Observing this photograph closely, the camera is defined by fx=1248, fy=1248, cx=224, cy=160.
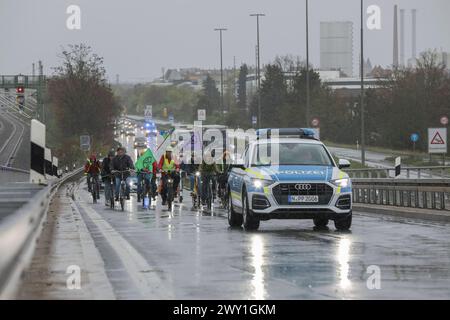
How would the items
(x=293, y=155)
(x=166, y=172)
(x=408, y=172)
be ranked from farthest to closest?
1. (x=408, y=172)
2. (x=166, y=172)
3. (x=293, y=155)

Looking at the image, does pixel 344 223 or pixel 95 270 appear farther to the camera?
pixel 344 223

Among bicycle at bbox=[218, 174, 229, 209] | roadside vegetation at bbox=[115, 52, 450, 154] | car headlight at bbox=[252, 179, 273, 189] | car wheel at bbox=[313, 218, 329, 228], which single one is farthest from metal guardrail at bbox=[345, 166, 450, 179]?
roadside vegetation at bbox=[115, 52, 450, 154]

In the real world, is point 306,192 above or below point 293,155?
below

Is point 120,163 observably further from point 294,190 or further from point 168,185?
point 294,190

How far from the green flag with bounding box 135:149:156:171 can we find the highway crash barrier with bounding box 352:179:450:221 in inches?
239

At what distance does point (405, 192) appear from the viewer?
3083 centimetres

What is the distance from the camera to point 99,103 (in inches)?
4405

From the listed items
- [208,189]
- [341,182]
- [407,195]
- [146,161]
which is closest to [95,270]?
[341,182]

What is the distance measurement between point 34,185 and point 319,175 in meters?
5.66

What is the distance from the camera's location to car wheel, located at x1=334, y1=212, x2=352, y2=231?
21672 millimetres

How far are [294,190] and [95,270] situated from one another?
8.49 meters

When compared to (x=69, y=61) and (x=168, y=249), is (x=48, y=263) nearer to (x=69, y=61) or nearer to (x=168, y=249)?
(x=168, y=249)

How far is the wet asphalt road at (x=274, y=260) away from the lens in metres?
11.3
